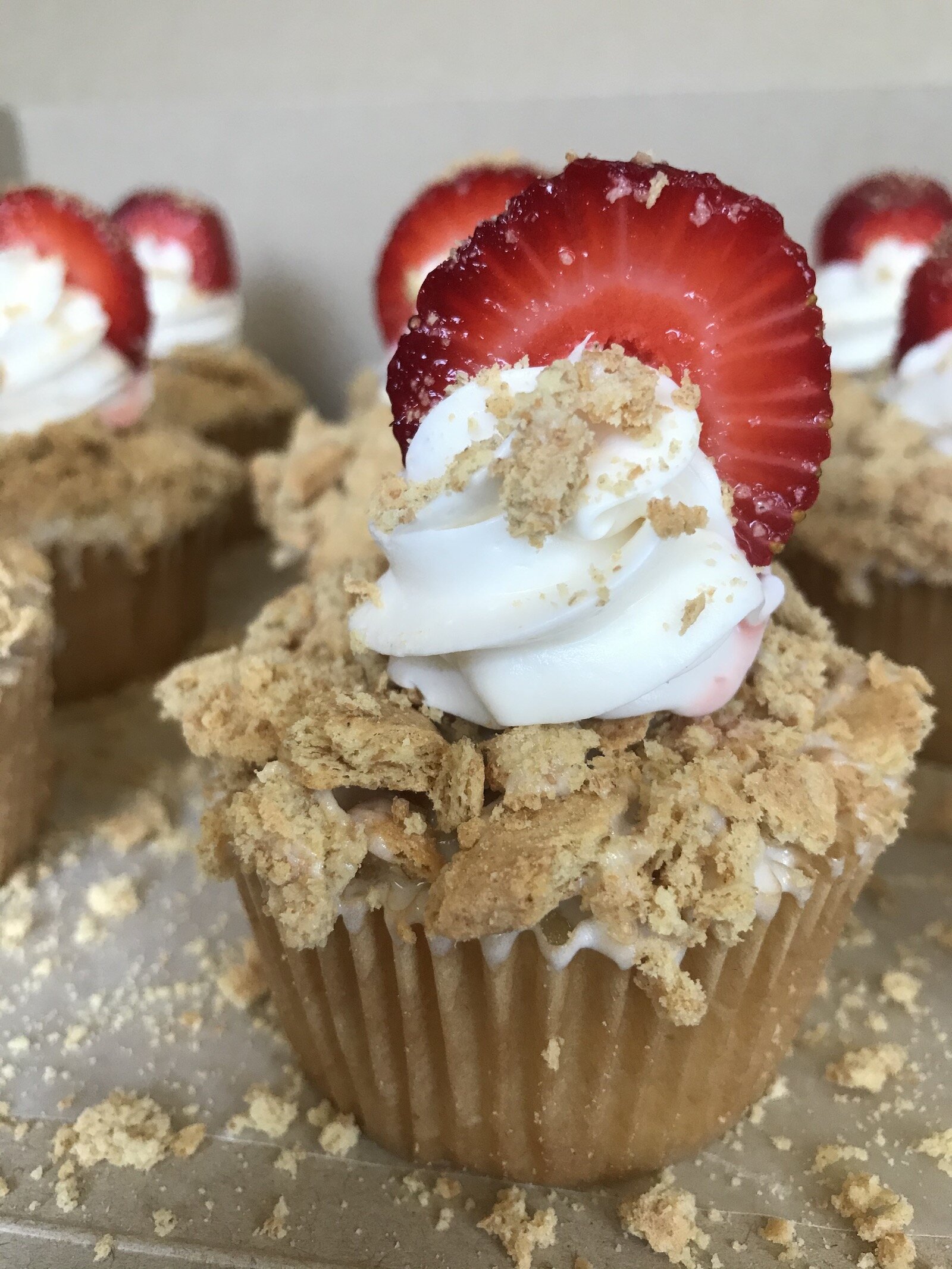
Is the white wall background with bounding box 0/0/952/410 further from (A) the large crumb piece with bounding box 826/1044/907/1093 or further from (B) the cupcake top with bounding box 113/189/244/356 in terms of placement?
(A) the large crumb piece with bounding box 826/1044/907/1093

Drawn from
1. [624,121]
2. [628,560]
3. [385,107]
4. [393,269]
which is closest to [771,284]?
[628,560]

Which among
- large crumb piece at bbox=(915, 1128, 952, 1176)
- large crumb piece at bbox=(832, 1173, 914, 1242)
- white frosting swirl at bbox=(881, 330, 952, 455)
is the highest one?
white frosting swirl at bbox=(881, 330, 952, 455)

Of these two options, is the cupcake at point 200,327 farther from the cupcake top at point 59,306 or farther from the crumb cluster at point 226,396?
the cupcake top at point 59,306

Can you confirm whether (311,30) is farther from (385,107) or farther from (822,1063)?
(822,1063)

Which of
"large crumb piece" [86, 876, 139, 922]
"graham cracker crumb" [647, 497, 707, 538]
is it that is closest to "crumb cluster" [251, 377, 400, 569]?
"large crumb piece" [86, 876, 139, 922]

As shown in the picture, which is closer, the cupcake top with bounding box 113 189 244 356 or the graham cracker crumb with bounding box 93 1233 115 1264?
the graham cracker crumb with bounding box 93 1233 115 1264

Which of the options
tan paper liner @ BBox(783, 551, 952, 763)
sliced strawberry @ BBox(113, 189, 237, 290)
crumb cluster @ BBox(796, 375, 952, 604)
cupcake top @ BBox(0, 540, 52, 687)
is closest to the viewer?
cupcake top @ BBox(0, 540, 52, 687)

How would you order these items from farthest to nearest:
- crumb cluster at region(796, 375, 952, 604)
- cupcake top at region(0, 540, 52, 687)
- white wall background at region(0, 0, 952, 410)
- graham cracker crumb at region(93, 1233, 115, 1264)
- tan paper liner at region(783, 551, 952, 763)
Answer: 1. white wall background at region(0, 0, 952, 410)
2. tan paper liner at region(783, 551, 952, 763)
3. crumb cluster at region(796, 375, 952, 604)
4. cupcake top at region(0, 540, 52, 687)
5. graham cracker crumb at region(93, 1233, 115, 1264)

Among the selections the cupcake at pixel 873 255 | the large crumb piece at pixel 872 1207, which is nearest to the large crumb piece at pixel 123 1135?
the large crumb piece at pixel 872 1207
